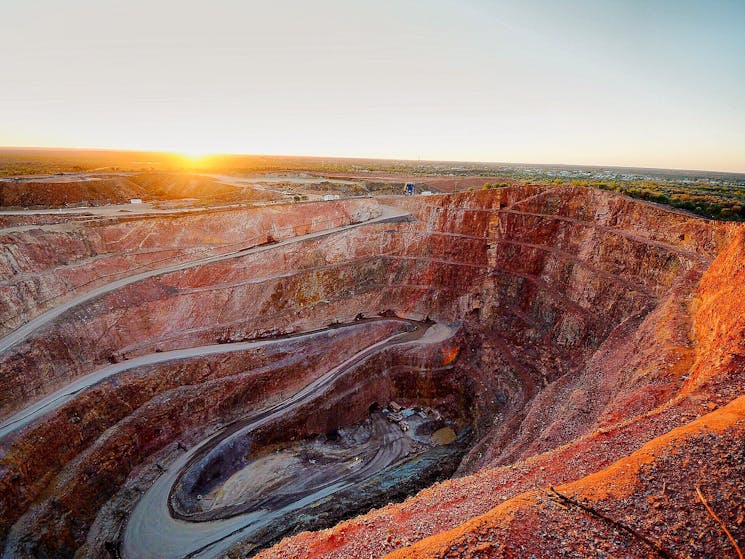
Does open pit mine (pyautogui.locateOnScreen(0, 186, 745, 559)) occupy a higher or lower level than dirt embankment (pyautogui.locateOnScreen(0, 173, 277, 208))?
lower

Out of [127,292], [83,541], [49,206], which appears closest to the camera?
[83,541]

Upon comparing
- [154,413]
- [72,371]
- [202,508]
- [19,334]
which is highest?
[19,334]

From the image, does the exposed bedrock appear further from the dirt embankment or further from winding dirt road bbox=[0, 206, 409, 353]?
the dirt embankment

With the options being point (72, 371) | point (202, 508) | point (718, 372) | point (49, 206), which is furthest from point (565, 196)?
point (49, 206)

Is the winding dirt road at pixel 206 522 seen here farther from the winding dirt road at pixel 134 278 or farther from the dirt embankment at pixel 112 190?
the dirt embankment at pixel 112 190

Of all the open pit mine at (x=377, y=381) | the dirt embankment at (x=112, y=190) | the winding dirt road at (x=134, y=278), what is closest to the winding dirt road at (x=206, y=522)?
the open pit mine at (x=377, y=381)

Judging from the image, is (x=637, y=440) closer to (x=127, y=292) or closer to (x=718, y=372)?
(x=718, y=372)

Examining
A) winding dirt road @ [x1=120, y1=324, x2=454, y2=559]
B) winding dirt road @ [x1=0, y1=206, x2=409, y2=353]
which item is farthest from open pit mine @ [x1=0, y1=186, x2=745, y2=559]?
winding dirt road @ [x1=0, y1=206, x2=409, y2=353]

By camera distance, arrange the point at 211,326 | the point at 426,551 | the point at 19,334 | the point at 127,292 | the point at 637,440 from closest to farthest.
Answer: the point at 426,551 → the point at 637,440 → the point at 19,334 → the point at 127,292 → the point at 211,326
